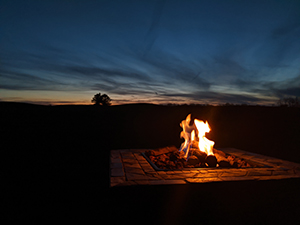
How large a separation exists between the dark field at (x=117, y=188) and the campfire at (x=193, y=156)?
1129 millimetres

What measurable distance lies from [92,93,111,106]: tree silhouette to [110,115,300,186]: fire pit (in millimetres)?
17102

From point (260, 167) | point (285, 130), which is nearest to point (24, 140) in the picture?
point (260, 167)

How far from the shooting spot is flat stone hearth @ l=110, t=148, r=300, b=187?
3605mm

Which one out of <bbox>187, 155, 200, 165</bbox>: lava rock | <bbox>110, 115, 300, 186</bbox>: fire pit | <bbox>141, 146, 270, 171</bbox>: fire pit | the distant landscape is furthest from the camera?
the distant landscape

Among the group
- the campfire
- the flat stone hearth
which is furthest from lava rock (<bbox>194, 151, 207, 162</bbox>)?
the flat stone hearth

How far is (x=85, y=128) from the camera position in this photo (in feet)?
43.1

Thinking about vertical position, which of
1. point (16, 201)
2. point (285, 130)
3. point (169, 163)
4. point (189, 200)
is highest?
point (285, 130)

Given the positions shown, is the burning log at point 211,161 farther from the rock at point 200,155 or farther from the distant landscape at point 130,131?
the distant landscape at point 130,131

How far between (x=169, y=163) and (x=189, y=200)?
143 cm

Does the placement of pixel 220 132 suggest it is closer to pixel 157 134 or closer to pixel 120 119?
pixel 157 134

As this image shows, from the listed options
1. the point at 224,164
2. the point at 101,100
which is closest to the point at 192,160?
the point at 224,164

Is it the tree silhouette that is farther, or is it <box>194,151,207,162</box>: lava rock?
the tree silhouette

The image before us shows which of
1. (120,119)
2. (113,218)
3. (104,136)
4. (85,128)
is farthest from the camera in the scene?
(120,119)

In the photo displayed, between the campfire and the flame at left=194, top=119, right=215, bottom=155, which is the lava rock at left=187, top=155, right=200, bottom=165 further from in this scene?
the flame at left=194, top=119, right=215, bottom=155
